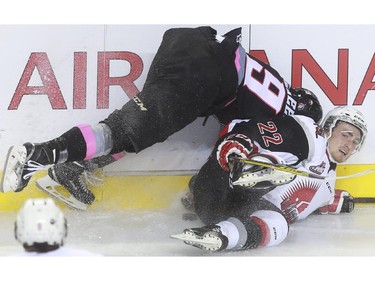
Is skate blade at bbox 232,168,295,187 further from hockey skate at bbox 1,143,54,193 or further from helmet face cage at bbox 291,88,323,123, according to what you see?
hockey skate at bbox 1,143,54,193

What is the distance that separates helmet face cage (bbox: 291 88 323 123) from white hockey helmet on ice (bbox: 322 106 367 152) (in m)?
0.05

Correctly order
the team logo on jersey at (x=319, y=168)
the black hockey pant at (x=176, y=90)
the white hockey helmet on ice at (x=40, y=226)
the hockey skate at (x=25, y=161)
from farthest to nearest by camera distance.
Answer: the team logo on jersey at (x=319, y=168)
the black hockey pant at (x=176, y=90)
the hockey skate at (x=25, y=161)
the white hockey helmet on ice at (x=40, y=226)

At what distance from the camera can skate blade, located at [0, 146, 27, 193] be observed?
117 inches

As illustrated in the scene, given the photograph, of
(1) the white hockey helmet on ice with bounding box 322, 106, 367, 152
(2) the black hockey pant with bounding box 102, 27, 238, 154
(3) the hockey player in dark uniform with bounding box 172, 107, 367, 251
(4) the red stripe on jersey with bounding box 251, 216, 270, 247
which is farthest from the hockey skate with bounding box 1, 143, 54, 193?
(1) the white hockey helmet on ice with bounding box 322, 106, 367, 152

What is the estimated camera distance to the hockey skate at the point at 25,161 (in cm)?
297

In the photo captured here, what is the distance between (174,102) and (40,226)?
3.46 ft

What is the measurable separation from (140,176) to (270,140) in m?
0.65

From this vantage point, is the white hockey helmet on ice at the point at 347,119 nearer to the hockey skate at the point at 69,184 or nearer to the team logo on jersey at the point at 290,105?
the team logo on jersey at the point at 290,105

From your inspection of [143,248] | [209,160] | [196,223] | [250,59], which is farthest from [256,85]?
[143,248]

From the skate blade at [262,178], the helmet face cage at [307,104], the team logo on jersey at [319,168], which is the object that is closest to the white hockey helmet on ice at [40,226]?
the skate blade at [262,178]

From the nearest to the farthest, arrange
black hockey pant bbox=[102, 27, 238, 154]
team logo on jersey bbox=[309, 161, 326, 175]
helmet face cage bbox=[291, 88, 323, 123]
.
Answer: black hockey pant bbox=[102, 27, 238, 154]
team logo on jersey bbox=[309, 161, 326, 175]
helmet face cage bbox=[291, 88, 323, 123]

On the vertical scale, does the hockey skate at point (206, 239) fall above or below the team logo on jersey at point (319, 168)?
below

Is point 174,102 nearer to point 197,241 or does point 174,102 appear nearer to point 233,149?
point 233,149

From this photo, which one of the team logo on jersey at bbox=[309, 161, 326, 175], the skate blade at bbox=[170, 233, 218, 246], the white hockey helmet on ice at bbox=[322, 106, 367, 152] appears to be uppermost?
the white hockey helmet on ice at bbox=[322, 106, 367, 152]
